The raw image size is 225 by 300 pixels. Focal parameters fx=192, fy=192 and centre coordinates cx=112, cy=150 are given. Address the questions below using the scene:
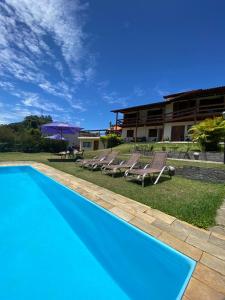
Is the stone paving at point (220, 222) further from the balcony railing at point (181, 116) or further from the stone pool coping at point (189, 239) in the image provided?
the balcony railing at point (181, 116)

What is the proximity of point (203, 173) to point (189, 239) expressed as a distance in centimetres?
511

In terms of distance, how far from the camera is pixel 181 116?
22.2 meters

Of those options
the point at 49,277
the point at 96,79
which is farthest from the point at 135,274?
the point at 96,79

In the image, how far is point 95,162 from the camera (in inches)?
428

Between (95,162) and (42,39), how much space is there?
9214 millimetres

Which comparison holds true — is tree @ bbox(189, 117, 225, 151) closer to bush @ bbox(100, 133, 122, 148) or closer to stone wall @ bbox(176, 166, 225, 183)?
stone wall @ bbox(176, 166, 225, 183)

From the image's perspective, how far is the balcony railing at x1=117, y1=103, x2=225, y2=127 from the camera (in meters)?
19.3

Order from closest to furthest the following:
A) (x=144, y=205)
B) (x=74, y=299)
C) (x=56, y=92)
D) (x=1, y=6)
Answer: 1. (x=74, y=299)
2. (x=144, y=205)
3. (x=1, y=6)
4. (x=56, y=92)

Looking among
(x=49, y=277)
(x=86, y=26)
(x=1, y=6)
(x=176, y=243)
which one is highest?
(x=86, y=26)

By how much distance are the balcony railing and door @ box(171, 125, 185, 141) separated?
1033 millimetres

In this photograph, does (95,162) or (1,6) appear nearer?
(1,6)

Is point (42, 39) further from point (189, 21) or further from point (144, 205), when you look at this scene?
point (144, 205)

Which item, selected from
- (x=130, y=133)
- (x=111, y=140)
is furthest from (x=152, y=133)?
(x=111, y=140)

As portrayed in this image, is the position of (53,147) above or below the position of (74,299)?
above
